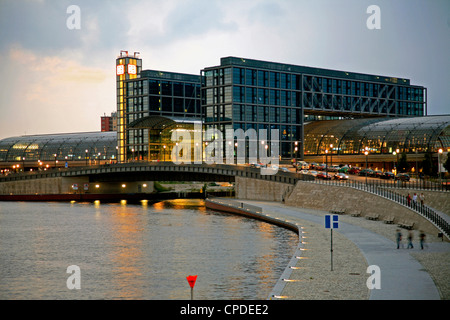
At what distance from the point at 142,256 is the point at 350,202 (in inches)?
1273

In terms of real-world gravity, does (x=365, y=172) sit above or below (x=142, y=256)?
above

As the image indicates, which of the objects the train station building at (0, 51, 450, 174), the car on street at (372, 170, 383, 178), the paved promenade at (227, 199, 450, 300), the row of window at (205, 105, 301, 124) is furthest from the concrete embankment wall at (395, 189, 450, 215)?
the row of window at (205, 105, 301, 124)

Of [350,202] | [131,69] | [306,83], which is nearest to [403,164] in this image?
[350,202]

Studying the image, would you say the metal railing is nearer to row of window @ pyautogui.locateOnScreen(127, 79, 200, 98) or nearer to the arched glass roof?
the arched glass roof

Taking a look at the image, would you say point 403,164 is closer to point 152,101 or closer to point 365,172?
point 365,172

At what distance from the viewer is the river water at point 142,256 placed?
36.3m

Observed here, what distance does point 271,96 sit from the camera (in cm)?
15488

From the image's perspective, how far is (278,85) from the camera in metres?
157

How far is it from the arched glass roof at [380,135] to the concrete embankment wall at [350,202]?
120ft

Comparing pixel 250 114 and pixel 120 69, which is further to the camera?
pixel 120 69

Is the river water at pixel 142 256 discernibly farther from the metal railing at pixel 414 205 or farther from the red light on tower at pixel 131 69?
the red light on tower at pixel 131 69
